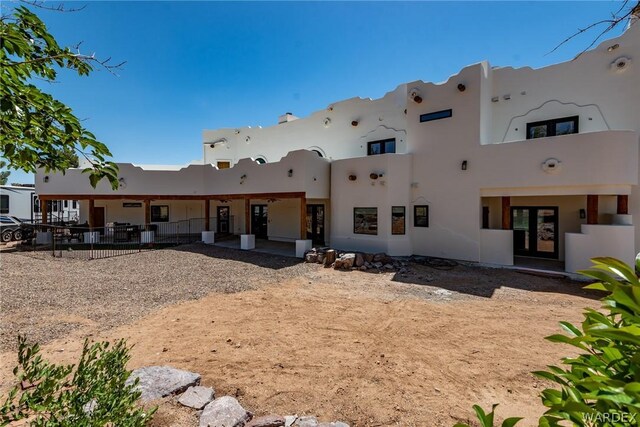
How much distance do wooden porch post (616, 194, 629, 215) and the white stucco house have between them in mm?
48

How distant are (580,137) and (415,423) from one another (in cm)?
1160

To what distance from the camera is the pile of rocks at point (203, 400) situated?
344 centimetres

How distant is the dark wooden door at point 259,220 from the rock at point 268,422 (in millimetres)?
17590

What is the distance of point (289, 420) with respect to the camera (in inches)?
139

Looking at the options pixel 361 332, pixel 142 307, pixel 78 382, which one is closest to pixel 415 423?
pixel 361 332

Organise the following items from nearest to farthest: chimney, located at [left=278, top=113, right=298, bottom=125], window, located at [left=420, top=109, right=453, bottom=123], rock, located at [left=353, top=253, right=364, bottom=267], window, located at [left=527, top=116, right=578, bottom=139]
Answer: window, located at [left=527, top=116, right=578, bottom=139] → rock, located at [left=353, top=253, right=364, bottom=267] → window, located at [left=420, top=109, right=453, bottom=123] → chimney, located at [left=278, top=113, right=298, bottom=125]

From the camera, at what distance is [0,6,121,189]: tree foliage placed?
175 cm

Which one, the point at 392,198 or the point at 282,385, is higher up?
the point at 392,198

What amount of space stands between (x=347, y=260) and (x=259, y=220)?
34.4ft

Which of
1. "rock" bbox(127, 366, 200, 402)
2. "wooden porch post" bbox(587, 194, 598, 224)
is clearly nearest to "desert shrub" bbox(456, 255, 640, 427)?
"rock" bbox(127, 366, 200, 402)

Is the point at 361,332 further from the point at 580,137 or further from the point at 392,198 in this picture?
the point at 580,137

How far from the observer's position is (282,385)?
4.33 m

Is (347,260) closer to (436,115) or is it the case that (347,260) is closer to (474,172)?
(474,172)

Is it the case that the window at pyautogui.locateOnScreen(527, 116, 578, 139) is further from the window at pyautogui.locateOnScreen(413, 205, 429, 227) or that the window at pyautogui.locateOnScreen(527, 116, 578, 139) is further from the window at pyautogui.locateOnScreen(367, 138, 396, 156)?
the window at pyautogui.locateOnScreen(367, 138, 396, 156)
